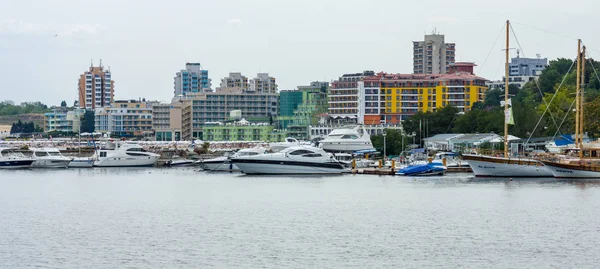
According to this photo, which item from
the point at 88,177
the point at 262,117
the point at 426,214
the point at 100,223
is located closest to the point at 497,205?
the point at 426,214

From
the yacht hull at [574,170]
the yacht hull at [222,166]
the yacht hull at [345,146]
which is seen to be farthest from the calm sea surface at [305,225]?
the yacht hull at [345,146]

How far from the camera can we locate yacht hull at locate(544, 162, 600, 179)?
67.5 meters

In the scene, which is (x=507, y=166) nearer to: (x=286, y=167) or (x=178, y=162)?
(x=286, y=167)

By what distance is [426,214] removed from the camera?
49344 mm

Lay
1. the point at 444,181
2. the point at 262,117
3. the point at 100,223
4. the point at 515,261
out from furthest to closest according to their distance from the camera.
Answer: the point at 262,117 < the point at 444,181 < the point at 100,223 < the point at 515,261

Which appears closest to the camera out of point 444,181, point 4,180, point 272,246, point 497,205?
point 272,246

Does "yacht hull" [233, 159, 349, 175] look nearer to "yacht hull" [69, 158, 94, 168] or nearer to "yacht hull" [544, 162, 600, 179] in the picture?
"yacht hull" [544, 162, 600, 179]

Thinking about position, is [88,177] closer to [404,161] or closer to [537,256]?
[404,161]

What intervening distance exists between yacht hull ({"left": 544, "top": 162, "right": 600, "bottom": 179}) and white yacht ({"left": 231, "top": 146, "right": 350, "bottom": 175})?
54.0 feet

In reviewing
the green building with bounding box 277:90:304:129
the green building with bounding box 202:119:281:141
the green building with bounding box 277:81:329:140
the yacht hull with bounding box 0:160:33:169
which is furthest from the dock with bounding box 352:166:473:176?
the green building with bounding box 277:90:304:129

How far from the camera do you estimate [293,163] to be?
2958 inches

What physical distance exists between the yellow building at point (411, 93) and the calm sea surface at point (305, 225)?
276ft

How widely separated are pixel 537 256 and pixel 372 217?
12.5 m

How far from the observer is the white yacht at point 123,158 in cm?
9619
